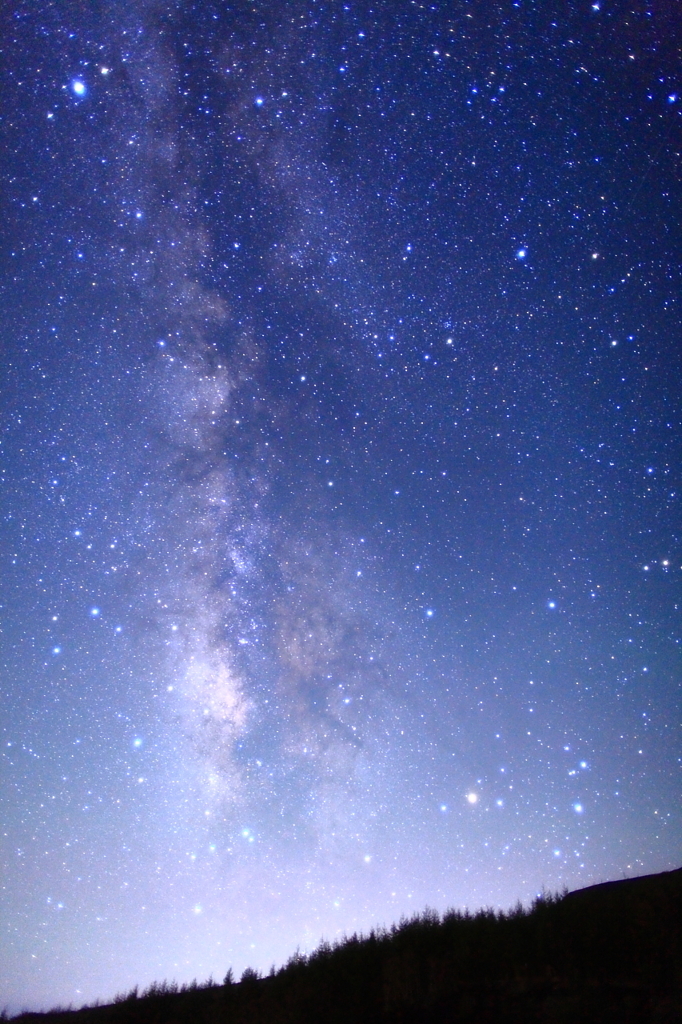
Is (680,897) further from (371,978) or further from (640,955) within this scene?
(371,978)

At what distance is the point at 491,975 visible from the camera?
6.52 metres

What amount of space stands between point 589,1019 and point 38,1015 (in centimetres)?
1088

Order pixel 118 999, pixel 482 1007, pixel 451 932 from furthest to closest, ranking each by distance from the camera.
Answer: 1. pixel 118 999
2. pixel 451 932
3. pixel 482 1007

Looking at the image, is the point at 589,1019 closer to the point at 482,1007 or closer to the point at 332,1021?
the point at 482,1007

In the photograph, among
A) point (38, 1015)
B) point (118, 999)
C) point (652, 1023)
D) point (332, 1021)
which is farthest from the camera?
point (38, 1015)

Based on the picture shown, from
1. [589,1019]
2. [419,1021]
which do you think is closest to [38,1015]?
[419,1021]

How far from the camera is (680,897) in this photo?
7.38m

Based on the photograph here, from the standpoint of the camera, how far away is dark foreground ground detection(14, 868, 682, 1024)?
566 centimetres

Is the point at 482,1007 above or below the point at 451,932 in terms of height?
below

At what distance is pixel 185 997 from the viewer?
9.09m

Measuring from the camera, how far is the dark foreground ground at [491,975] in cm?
566

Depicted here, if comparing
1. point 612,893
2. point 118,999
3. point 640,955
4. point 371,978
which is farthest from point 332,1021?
point 118,999

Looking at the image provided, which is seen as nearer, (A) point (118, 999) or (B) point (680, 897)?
(B) point (680, 897)

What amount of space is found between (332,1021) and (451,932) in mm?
2206
